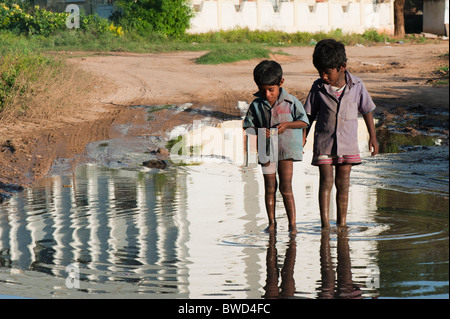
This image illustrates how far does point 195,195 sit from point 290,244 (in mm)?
2293

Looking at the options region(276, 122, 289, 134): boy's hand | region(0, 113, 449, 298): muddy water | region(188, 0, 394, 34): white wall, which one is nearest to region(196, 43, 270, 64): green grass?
region(188, 0, 394, 34): white wall

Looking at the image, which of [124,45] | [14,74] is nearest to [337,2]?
[124,45]

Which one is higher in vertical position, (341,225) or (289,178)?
(289,178)

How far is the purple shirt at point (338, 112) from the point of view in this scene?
5.65 m

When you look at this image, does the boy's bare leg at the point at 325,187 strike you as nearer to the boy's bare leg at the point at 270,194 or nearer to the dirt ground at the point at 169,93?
the boy's bare leg at the point at 270,194

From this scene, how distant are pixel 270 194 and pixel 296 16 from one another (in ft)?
106

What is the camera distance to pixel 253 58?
81.1 ft

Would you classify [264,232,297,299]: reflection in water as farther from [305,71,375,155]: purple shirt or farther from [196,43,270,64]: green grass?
[196,43,270,64]: green grass

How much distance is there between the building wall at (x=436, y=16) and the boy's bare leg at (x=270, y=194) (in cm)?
3615

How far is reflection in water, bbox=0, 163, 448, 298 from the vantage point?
4520 mm

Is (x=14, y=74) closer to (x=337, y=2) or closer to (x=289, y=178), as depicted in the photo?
(x=289, y=178)

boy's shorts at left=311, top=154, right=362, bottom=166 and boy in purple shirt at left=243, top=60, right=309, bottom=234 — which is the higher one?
boy in purple shirt at left=243, top=60, right=309, bottom=234

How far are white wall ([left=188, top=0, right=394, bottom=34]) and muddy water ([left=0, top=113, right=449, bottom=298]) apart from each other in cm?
2723

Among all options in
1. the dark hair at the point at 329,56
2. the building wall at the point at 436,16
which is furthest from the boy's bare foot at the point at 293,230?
the building wall at the point at 436,16
